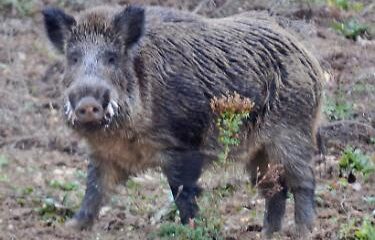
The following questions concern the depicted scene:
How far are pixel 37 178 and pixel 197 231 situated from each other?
2.52 metres

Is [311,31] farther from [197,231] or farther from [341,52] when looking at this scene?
[197,231]

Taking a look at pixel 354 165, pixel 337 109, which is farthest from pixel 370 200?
pixel 337 109

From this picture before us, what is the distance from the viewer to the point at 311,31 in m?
12.0

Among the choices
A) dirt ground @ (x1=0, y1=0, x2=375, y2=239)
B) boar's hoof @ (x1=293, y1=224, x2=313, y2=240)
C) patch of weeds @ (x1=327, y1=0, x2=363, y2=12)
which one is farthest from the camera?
patch of weeds @ (x1=327, y1=0, x2=363, y2=12)

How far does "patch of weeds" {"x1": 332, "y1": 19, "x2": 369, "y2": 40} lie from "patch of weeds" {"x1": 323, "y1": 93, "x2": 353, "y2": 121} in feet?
6.56

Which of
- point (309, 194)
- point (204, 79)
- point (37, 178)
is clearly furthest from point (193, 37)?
point (37, 178)

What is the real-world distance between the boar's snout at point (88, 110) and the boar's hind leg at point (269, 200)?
148cm

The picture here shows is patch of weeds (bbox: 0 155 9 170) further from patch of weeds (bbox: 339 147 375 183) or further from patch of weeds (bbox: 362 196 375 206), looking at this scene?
patch of weeds (bbox: 362 196 375 206)

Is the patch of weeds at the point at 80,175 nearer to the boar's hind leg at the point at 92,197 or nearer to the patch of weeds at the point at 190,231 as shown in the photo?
the boar's hind leg at the point at 92,197

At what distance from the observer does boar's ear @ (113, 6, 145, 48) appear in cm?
710

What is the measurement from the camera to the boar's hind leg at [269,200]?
7691 mm

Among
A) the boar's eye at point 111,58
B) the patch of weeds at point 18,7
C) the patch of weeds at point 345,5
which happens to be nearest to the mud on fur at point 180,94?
the boar's eye at point 111,58

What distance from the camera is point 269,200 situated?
309 inches

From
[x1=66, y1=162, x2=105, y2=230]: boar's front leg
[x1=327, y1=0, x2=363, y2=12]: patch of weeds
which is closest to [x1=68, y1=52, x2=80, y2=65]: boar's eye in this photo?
[x1=66, y1=162, x2=105, y2=230]: boar's front leg
